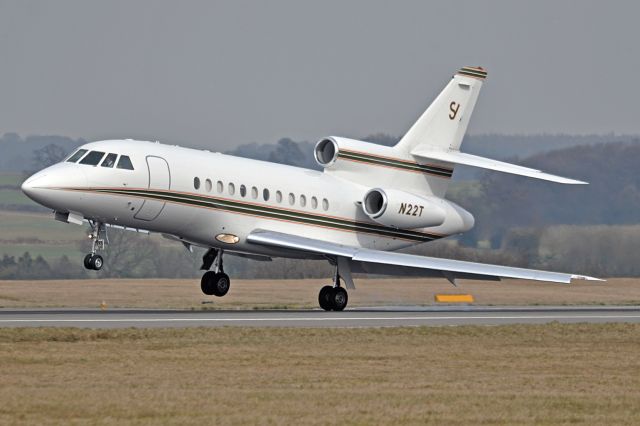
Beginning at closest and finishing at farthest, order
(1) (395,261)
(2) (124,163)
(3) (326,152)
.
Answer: (2) (124,163) → (1) (395,261) → (3) (326,152)

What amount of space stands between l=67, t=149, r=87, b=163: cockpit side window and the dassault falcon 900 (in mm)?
30

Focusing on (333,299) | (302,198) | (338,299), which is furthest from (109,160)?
(338,299)

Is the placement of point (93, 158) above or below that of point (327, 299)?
above

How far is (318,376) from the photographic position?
18906mm

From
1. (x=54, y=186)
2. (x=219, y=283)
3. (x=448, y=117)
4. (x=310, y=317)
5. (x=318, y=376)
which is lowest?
(x=318, y=376)

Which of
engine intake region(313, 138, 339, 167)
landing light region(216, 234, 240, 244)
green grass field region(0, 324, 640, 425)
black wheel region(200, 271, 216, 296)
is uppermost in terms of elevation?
engine intake region(313, 138, 339, 167)

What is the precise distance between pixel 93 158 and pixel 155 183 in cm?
155

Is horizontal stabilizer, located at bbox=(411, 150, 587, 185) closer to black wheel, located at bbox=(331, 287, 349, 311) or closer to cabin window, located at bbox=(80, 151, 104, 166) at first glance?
black wheel, located at bbox=(331, 287, 349, 311)

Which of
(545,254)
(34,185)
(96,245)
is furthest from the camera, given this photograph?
(545,254)

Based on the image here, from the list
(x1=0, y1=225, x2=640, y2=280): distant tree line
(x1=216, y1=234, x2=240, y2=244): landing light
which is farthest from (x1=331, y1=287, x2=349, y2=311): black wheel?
(x1=0, y1=225, x2=640, y2=280): distant tree line

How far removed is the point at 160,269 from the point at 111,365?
4172 centimetres

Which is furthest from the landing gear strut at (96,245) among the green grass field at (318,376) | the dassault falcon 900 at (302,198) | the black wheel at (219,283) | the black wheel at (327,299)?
the green grass field at (318,376)

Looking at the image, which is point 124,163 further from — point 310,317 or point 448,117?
point 448,117

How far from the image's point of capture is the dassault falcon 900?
3175 cm
